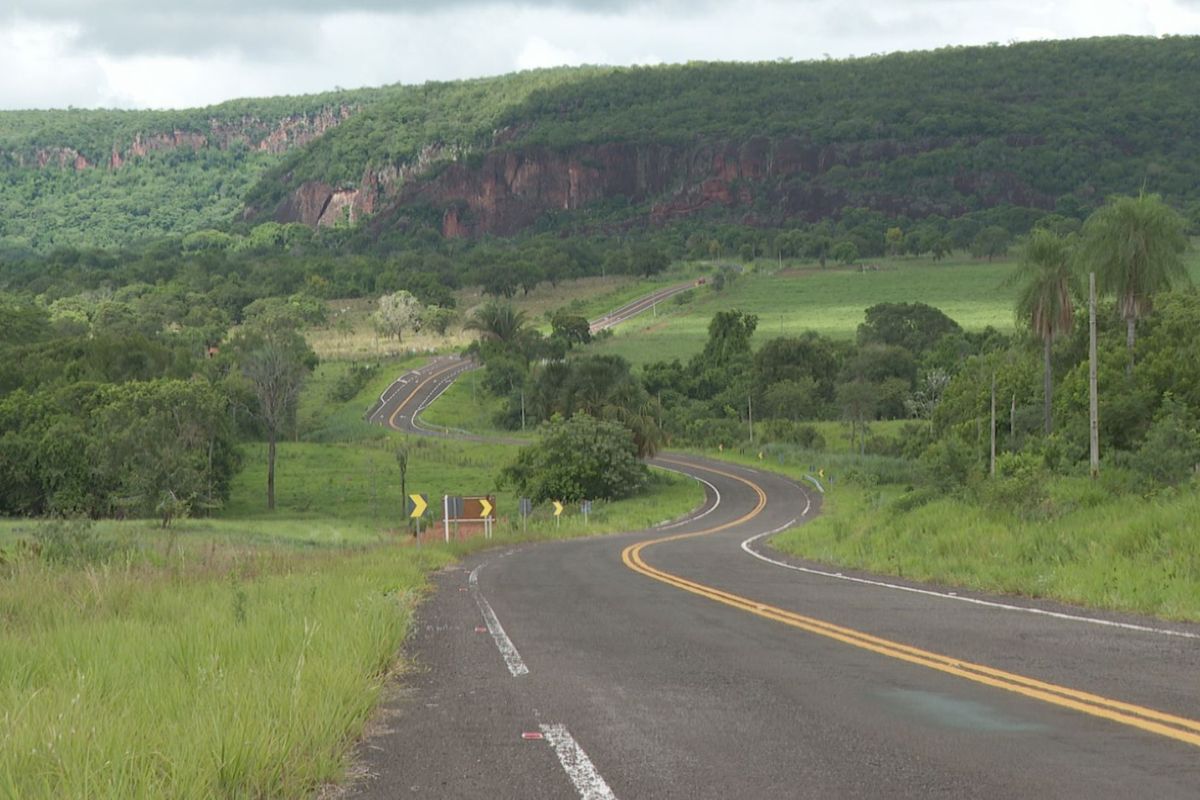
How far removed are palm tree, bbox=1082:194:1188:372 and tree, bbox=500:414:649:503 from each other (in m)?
35.0

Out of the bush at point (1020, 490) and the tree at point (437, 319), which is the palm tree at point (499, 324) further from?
the bush at point (1020, 490)

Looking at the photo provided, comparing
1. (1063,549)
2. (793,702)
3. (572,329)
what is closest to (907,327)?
(572,329)

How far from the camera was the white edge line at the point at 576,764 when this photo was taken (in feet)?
19.3

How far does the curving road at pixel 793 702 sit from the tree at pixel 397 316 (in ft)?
468

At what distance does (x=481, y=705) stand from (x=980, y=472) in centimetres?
1877

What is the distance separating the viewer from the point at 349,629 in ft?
33.8

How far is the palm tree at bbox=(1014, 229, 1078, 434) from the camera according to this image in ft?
142

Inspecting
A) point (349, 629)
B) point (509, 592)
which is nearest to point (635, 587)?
point (509, 592)

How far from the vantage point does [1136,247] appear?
3528 centimetres

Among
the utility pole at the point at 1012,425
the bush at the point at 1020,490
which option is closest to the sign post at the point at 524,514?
the utility pole at the point at 1012,425

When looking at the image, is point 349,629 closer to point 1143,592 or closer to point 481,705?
point 481,705

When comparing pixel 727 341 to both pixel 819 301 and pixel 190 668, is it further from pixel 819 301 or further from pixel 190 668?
pixel 190 668

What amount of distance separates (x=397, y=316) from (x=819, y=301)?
58.5m

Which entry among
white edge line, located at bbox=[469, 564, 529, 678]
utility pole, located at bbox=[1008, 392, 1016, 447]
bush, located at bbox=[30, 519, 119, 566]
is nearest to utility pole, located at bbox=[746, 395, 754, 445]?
utility pole, located at bbox=[1008, 392, 1016, 447]
